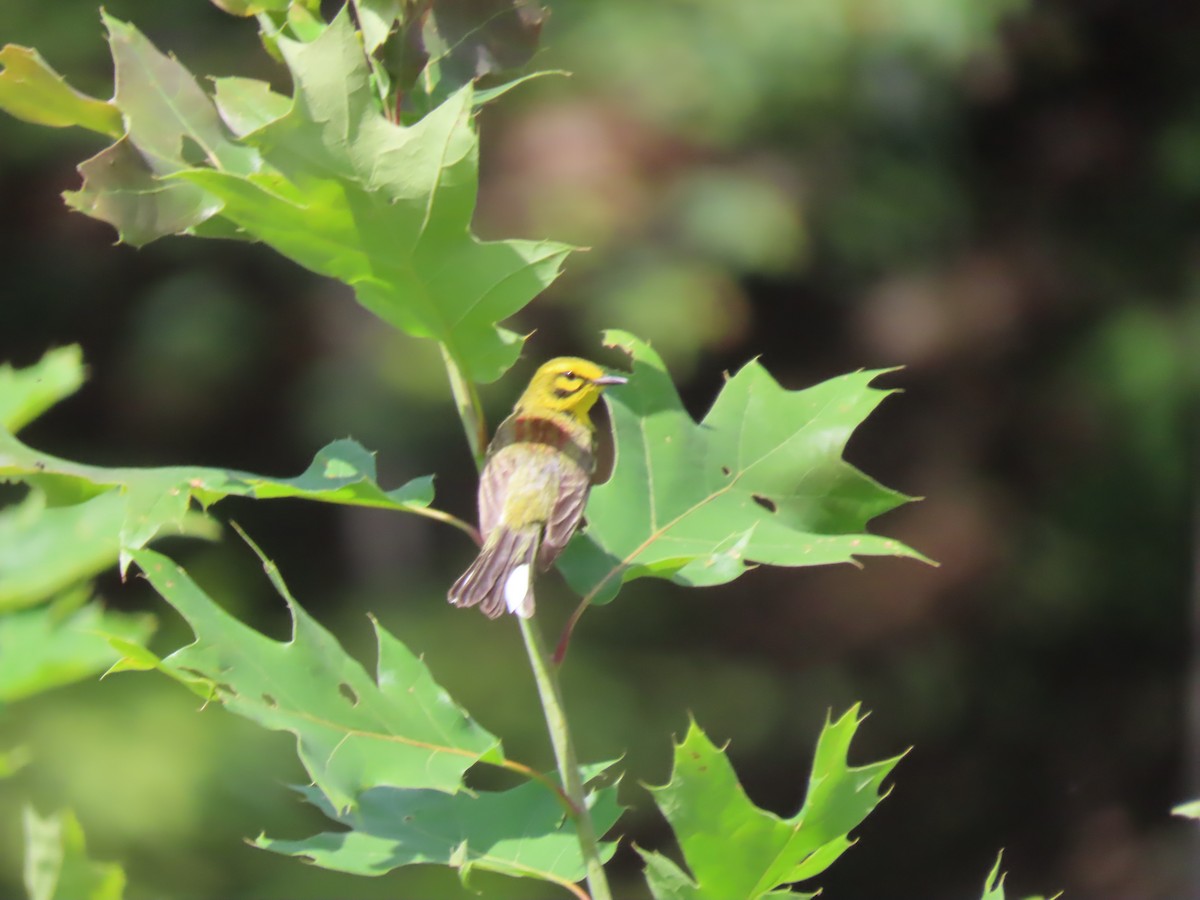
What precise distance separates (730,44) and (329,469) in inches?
145

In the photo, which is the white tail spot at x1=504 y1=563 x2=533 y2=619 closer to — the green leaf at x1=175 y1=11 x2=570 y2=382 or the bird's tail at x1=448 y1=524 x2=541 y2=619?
the bird's tail at x1=448 y1=524 x2=541 y2=619

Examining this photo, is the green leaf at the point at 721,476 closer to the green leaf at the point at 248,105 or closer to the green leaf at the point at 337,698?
the green leaf at the point at 337,698

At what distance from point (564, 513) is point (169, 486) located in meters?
0.29

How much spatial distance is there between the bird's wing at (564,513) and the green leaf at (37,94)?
41cm

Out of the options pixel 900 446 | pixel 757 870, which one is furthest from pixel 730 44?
pixel 757 870

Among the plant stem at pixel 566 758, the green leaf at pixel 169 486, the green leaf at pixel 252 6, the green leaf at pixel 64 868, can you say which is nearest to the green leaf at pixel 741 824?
the plant stem at pixel 566 758

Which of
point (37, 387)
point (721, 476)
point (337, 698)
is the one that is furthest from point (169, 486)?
point (37, 387)

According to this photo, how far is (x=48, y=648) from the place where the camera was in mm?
1437

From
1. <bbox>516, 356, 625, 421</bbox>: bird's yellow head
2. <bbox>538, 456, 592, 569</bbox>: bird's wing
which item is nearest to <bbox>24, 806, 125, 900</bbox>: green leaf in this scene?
<bbox>538, 456, 592, 569</bbox>: bird's wing

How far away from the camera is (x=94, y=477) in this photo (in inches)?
37.1

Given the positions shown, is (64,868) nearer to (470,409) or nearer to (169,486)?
(169,486)

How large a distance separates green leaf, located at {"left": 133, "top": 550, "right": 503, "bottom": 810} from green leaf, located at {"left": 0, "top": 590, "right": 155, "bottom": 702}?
1.67 ft

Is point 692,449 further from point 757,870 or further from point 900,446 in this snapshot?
point 900,446

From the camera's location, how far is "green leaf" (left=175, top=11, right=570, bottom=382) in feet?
2.93
